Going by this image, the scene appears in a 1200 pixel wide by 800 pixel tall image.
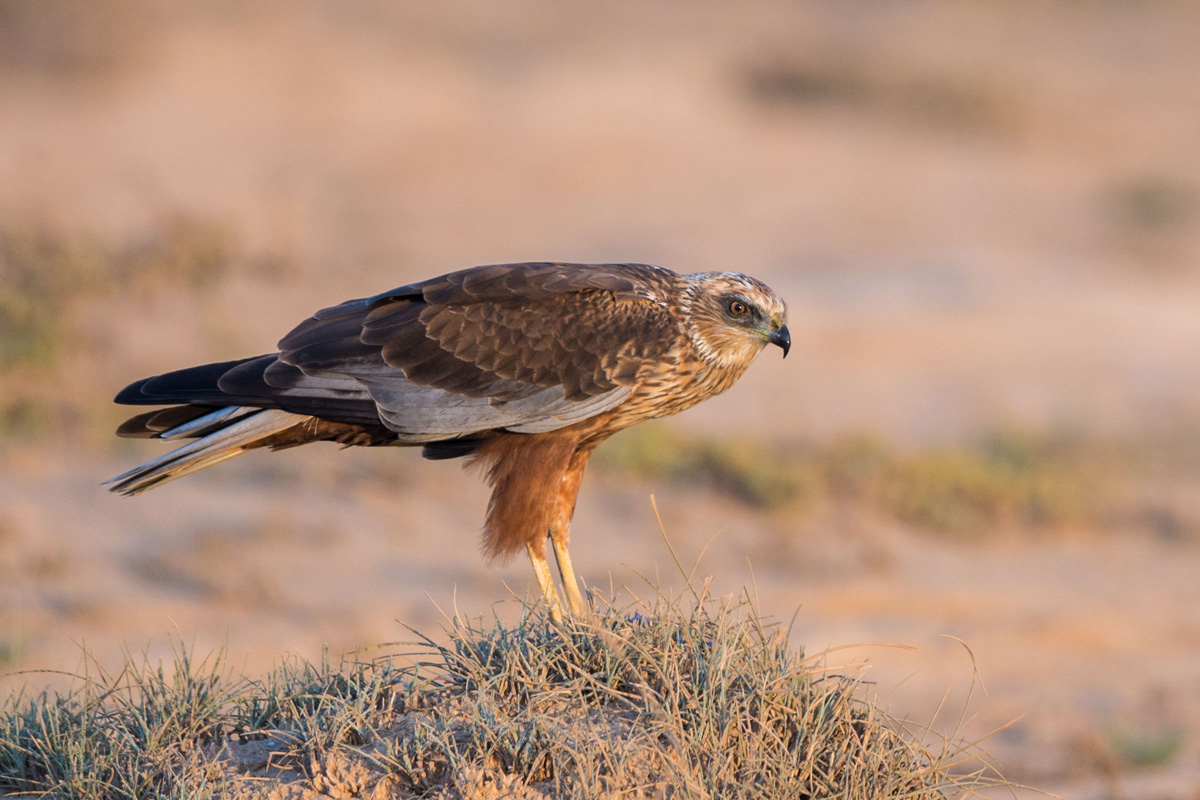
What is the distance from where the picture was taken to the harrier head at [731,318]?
4484 mm

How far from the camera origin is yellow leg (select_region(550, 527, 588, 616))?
4.01 meters

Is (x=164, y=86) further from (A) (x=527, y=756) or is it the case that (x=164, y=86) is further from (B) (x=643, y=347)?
(A) (x=527, y=756)

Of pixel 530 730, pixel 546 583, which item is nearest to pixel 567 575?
pixel 546 583

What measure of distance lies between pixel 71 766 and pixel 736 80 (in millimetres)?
20470

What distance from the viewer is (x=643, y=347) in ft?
14.4

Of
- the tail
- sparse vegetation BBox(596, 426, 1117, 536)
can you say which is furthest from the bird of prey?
sparse vegetation BBox(596, 426, 1117, 536)

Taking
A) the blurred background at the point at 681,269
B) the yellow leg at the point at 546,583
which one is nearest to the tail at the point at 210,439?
the blurred background at the point at 681,269

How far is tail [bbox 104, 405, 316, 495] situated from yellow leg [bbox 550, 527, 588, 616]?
3.26 feet

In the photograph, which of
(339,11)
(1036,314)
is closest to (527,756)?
(1036,314)

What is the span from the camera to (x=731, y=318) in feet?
14.9

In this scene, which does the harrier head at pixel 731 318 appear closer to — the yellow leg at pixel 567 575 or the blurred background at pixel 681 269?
the yellow leg at pixel 567 575

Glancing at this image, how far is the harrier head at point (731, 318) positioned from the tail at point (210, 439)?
146 cm

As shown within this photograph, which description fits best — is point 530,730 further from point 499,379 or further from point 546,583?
point 499,379

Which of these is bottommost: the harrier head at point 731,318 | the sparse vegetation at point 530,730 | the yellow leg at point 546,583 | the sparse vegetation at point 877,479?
the sparse vegetation at point 877,479
